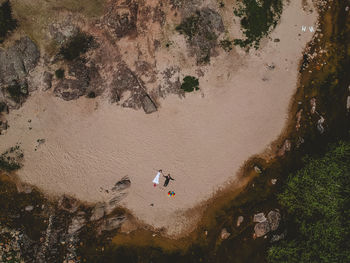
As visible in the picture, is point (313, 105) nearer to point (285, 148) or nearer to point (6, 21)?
point (285, 148)

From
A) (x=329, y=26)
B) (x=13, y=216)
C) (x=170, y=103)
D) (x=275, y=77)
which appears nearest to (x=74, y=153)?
(x=13, y=216)

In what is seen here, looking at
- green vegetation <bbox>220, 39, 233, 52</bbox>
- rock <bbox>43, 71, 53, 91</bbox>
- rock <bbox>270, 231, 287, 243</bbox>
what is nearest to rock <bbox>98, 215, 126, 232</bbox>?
rock <bbox>43, 71, 53, 91</bbox>

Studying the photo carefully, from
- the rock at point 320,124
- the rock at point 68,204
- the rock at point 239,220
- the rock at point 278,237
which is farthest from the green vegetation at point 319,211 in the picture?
the rock at point 68,204

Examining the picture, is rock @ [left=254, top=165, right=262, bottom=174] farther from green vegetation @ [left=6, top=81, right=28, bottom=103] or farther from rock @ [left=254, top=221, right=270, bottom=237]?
green vegetation @ [left=6, top=81, right=28, bottom=103]

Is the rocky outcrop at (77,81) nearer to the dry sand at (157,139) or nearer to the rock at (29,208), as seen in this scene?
the dry sand at (157,139)

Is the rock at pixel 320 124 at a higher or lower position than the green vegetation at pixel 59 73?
lower

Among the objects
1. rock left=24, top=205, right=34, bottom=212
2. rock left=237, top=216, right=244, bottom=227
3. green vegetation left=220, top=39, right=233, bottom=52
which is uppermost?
green vegetation left=220, top=39, right=233, bottom=52

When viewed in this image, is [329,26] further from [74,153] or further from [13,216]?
[13,216]
